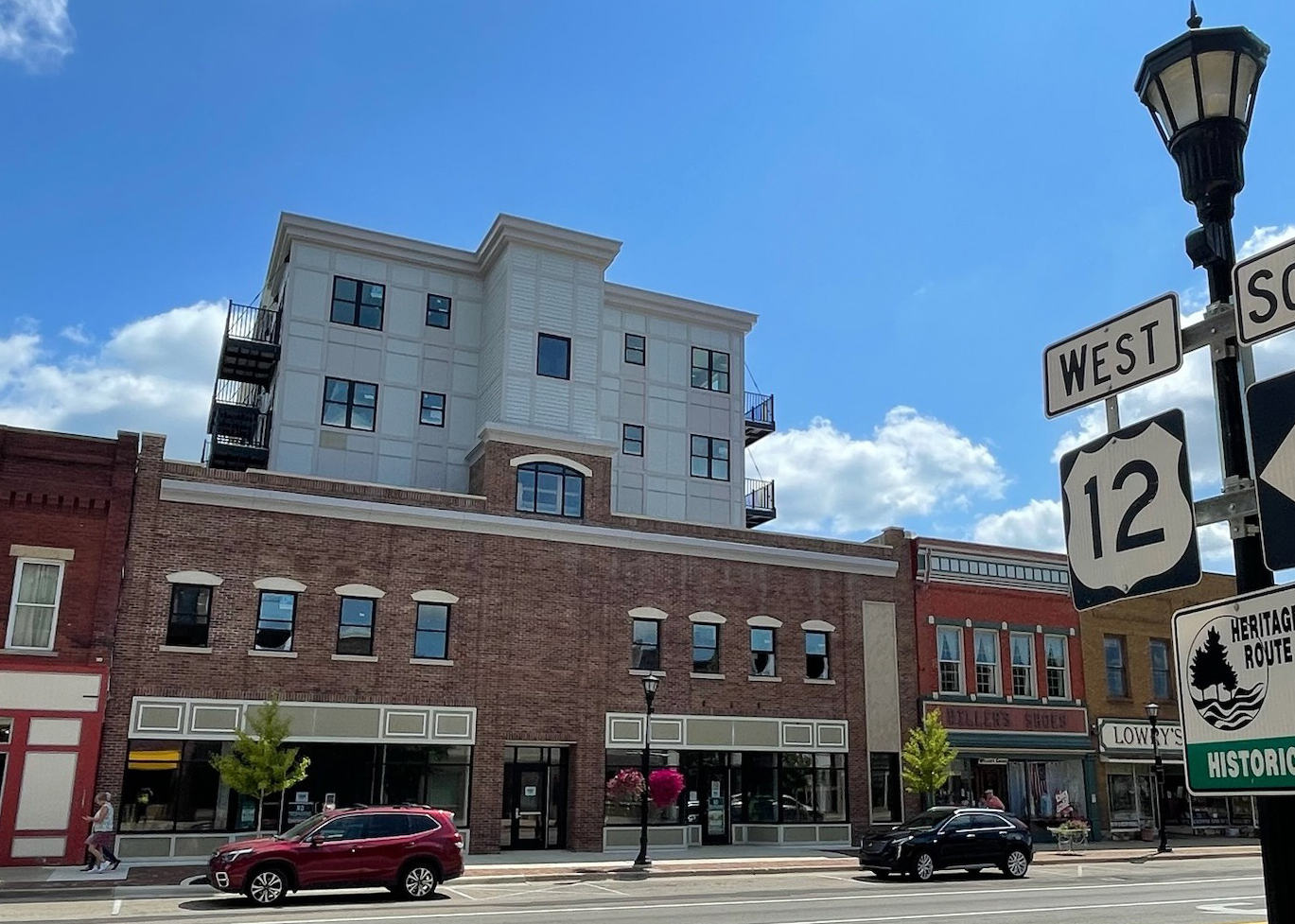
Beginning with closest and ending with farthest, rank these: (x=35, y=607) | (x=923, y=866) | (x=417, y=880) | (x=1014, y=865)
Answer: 1. (x=417, y=880)
2. (x=923, y=866)
3. (x=35, y=607)
4. (x=1014, y=865)

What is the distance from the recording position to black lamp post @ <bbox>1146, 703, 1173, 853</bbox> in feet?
112

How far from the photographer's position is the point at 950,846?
26484 mm

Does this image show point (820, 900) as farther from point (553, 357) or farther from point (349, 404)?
point (349, 404)

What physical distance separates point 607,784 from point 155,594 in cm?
1289

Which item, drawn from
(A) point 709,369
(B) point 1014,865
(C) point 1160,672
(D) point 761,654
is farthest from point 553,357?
(C) point 1160,672

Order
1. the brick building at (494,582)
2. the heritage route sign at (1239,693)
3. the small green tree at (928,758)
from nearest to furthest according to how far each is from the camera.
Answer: the heritage route sign at (1239,693) → the brick building at (494,582) → the small green tree at (928,758)

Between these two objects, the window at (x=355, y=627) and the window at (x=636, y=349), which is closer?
the window at (x=355, y=627)

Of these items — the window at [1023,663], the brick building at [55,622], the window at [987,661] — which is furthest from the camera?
the window at [1023,663]

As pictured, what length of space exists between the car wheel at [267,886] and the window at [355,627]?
958 centimetres

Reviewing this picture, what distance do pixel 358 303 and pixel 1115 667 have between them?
95.3 ft

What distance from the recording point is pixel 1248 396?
351 centimetres

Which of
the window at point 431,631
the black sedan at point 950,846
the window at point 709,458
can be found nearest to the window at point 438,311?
the window at point 709,458

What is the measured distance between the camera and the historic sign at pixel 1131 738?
38.7m

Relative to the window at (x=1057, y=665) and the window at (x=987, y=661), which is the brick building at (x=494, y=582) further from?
the window at (x=1057, y=665)
